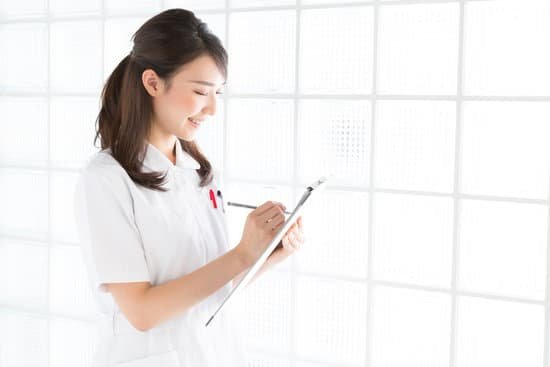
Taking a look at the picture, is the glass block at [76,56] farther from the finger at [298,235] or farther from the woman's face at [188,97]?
the finger at [298,235]

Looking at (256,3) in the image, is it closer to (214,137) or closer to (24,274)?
(214,137)

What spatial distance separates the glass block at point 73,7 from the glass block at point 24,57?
7cm

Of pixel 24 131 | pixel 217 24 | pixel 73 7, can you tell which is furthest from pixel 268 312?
pixel 73 7

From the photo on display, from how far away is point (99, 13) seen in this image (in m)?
2.24

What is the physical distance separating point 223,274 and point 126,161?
1.06 ft

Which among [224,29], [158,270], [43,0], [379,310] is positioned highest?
[43,0]

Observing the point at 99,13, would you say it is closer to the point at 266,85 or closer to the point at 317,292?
the point at 266,85

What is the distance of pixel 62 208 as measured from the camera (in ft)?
7.78

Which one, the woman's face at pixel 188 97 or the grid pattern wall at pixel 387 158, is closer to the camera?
the woman's face at pixel 188 97

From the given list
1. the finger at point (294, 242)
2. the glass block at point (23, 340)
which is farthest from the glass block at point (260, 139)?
the glass block at point (23, 340)

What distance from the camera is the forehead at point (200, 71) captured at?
144cm

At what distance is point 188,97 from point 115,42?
0.90 meters

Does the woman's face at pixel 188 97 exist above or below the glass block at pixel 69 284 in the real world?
above

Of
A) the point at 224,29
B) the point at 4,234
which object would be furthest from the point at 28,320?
the point at 224,29
